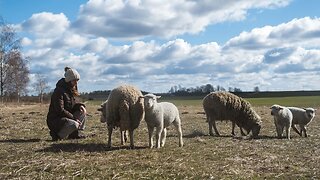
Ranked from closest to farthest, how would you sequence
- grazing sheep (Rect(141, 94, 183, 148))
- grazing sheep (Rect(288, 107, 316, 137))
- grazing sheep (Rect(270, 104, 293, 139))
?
grazing sheep (Rect(141, 94, 183, 148))
grazing sheep (Rect(270, 104, 293, 139))
grazing sheep (Rect(288, 107, 316, 137))

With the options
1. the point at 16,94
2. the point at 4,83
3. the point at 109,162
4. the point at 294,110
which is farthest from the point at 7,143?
the point at 16,94

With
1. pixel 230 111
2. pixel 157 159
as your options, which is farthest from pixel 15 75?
pixel 157 159

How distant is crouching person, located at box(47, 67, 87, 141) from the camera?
51.9ft

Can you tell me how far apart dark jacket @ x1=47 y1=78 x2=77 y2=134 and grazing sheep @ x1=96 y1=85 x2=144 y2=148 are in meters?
2.33

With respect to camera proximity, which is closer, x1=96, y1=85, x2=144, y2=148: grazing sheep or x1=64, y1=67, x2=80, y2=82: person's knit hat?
x1=96, y1=85, x2=144, y2=148: grazing sheep

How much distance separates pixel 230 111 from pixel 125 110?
8.26m

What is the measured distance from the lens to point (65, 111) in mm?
15852

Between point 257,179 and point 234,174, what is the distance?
23.4 inches

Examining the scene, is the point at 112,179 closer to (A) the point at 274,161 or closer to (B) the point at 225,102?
(A) the point at 274,161

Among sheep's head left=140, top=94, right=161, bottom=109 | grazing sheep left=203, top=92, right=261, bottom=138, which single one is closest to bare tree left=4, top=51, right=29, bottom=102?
grazing sheep left=203, top=92, right=261, bottom=138

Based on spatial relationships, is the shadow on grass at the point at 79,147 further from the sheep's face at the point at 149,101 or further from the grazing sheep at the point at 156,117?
the sheep's face at the point at 149,101

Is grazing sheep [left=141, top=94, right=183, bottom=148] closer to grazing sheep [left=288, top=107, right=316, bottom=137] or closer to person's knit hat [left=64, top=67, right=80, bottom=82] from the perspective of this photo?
person's knit hat [left=64, top=67, right=80, bottom=82]

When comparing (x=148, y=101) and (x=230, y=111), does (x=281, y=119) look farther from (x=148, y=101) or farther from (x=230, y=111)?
(x=148, y=101)

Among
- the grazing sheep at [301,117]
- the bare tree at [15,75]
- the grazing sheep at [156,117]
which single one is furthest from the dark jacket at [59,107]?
the bare tree at [15,75]
